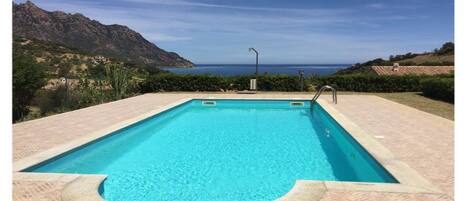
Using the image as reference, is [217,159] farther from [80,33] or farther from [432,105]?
[80,33]

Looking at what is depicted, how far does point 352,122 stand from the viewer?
9.41m

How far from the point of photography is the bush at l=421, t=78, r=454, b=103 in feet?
44.9

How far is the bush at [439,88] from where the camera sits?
44.9ft

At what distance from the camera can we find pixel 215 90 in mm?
19016

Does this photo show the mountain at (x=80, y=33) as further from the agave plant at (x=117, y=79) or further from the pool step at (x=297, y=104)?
the pool step at (x=297, y=104)

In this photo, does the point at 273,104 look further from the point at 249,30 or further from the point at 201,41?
the point at 201,41

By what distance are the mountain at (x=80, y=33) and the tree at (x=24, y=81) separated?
58967mm

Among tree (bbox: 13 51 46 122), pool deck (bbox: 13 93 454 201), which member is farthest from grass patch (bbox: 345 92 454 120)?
tree (bbox: 13 51 46 122)

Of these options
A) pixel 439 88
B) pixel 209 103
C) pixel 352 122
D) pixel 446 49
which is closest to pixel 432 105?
pixel 439 88

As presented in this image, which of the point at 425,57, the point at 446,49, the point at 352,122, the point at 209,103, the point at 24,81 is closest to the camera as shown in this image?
the point at 352,122

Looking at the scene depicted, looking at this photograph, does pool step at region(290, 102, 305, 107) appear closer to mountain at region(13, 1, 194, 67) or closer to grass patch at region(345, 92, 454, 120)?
grass patch at region(345, 92, 454, 120)

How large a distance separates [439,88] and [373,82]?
4.28 meters

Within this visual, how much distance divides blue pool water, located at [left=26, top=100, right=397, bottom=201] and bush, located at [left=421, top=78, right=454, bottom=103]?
568 cm

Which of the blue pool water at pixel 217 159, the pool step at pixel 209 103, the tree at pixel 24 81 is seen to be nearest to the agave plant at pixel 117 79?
the pool step at pixel 209 103
